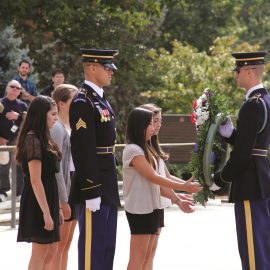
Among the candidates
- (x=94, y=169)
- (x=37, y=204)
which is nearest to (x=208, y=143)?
(x=94, y=169)

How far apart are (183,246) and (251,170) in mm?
3730

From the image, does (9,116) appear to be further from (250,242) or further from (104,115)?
(250,242)

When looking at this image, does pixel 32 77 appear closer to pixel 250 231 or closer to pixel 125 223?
pixel 125 223

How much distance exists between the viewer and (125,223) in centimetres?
1284

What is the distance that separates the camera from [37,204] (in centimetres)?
750

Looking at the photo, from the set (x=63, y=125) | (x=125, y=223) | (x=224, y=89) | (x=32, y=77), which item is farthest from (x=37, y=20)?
(x=63, y=125)

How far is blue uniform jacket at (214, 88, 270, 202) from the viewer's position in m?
7.36

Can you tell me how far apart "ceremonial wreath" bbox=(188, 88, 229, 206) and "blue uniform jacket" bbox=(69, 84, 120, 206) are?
712mm

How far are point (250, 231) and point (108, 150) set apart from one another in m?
1.21

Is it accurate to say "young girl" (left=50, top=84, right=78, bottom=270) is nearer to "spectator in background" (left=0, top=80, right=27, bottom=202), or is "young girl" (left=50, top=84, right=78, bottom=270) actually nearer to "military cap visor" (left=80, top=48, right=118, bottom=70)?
"military cap visor" (left=80, top=48, right=118, bottom=70)

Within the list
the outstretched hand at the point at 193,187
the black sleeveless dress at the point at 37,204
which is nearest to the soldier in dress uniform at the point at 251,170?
the outstretched hand at the point at 193,187

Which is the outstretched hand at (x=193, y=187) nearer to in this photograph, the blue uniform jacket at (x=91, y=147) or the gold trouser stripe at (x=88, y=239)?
the blue uniform jacket at (x=91, y=147)

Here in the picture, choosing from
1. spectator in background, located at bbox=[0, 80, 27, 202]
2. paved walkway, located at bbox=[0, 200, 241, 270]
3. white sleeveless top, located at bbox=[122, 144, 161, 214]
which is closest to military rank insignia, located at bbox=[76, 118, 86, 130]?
white sleeveless top, located at bbox=[122, 144, 161, 214]

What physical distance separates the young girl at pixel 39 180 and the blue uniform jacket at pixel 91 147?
32cm
